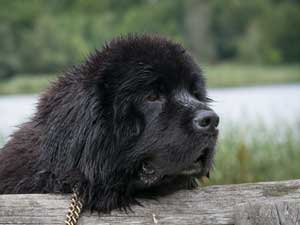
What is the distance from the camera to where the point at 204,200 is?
3.27 m

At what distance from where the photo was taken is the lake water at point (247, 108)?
30.6 feet

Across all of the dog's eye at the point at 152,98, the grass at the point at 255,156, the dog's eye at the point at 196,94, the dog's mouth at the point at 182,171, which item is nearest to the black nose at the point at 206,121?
the dog's mouth at the point at 182,171

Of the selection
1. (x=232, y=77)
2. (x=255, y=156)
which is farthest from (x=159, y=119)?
(x=232, y=77)

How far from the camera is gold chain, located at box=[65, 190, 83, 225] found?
307cm

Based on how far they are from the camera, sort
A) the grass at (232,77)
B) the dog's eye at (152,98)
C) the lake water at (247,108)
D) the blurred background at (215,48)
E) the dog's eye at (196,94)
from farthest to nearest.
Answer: the grass at (232,77), the lake water at (247,108), the blurred background at (215,48), the dog's eye at (196,94), the dog's eye at (152,98)

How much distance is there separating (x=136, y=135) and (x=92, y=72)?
435mm

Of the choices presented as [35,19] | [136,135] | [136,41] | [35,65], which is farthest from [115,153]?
[35,19]

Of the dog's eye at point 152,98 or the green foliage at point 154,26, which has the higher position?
the dog's eye at point 152,98

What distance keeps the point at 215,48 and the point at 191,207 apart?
1537 centimetres

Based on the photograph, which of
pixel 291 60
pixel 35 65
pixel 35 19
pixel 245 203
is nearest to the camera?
pixel 245 203

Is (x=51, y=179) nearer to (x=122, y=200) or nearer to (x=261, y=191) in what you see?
(x=122, y=200)

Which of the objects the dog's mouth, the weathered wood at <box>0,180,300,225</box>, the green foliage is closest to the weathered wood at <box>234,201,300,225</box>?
the weathered wood at <box>0,180,300,225</box>

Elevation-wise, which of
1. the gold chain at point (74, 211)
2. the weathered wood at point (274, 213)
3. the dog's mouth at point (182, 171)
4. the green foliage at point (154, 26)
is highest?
the dog's mouth at point (182, 171)

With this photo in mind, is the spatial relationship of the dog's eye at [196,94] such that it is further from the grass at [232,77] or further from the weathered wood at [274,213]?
the grass at [232,77]
